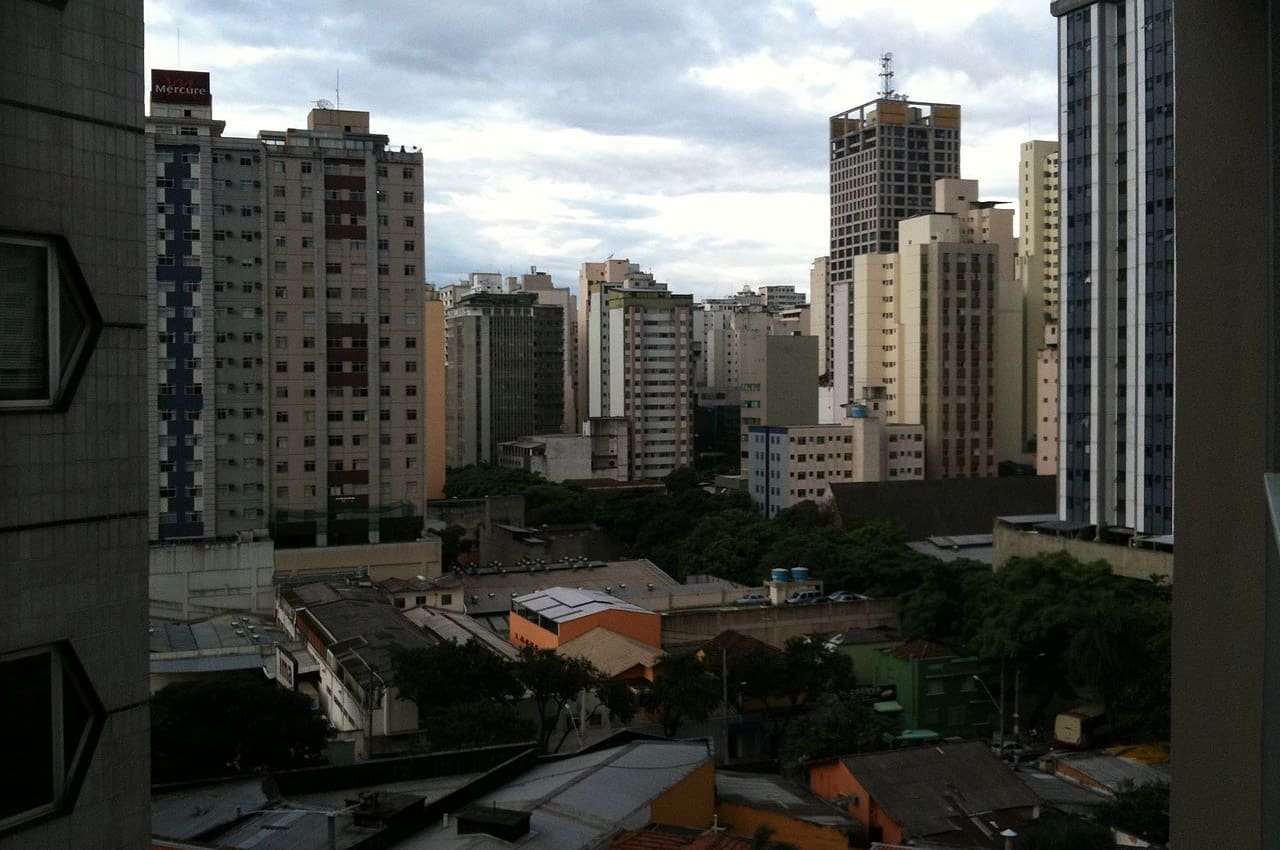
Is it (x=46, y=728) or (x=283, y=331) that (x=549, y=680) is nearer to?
(x=46, y=728)

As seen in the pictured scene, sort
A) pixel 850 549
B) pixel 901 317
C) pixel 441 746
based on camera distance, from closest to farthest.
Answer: pixel 441 746 < pixel 850 549 < pixel 901 317

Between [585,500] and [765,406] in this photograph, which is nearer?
[585,500]

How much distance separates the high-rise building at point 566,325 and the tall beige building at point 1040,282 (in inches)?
891

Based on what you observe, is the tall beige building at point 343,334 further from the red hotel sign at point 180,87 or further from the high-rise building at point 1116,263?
the high-rise building at point 1116,263

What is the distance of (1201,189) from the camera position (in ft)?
7.79

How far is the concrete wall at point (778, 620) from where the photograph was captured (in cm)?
2253

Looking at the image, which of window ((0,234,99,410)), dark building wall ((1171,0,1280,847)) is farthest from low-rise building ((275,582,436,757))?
dark building wall ((1171,0,1280,847))

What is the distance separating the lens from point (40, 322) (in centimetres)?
221

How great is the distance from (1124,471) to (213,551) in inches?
754

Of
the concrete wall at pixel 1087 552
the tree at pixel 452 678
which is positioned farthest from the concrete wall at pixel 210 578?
the concrete wall at pixel 1087 552

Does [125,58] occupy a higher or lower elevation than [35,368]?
higher

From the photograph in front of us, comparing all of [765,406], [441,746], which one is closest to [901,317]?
[765,406]

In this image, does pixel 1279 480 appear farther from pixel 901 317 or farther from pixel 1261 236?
pixel 901 317

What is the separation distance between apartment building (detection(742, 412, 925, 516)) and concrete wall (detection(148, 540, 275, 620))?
17801 millimetres
